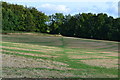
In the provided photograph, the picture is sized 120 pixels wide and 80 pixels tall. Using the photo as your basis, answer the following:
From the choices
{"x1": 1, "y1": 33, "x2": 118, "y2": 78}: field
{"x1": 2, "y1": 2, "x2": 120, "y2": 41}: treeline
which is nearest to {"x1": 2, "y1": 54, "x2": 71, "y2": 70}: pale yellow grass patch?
{"x1": 1, "y1": 33, "x2": 118, "y2": 78}: field

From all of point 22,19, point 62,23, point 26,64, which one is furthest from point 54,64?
point 62,23

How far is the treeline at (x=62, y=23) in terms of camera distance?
61197 mm

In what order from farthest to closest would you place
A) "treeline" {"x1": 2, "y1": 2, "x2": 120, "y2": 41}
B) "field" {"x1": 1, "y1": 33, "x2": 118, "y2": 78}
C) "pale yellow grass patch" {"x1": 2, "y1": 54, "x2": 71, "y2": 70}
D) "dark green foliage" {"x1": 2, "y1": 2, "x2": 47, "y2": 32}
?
"dark green foliage" {"x1": 2, "y1": 2, "x2": 47, "y2": 32} → "treeline" {"x1": 2, "y1": 2, "x2": 120, "y2": 41} → "pale yellow grass patch" {"x1": 2, "y1": 54, "x2": 71, "y2": 70} → "field" {"x1": 1, "y1": 33, "x2": 118, "y2": 78}

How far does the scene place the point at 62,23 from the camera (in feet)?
232

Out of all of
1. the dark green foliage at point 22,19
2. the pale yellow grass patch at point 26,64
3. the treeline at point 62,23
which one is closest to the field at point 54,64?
the pale yellow grass patch at point 26,64

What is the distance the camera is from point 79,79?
325 inches

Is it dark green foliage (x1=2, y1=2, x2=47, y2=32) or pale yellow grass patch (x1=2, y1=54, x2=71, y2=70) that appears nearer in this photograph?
pale yellow grass patch (x1=2, y1=54, x2=71, y2=70)

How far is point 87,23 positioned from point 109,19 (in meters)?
6.60

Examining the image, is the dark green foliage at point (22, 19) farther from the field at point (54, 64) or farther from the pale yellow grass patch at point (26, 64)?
the pale yellow grass patch at point (26, 64)

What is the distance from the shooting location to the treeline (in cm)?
6120

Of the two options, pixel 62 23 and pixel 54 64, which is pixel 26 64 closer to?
pixel 54 64

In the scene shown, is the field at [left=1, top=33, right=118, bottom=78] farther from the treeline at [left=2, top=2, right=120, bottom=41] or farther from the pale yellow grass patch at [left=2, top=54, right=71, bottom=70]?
the treeline at [left=2, top=2, right=120, bottom=41]

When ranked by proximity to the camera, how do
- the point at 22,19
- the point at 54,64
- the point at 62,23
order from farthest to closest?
the point at 62,23, the point at 22,19, the point at 54,64

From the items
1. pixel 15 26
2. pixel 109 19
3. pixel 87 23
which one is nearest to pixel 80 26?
pixel 87 23
